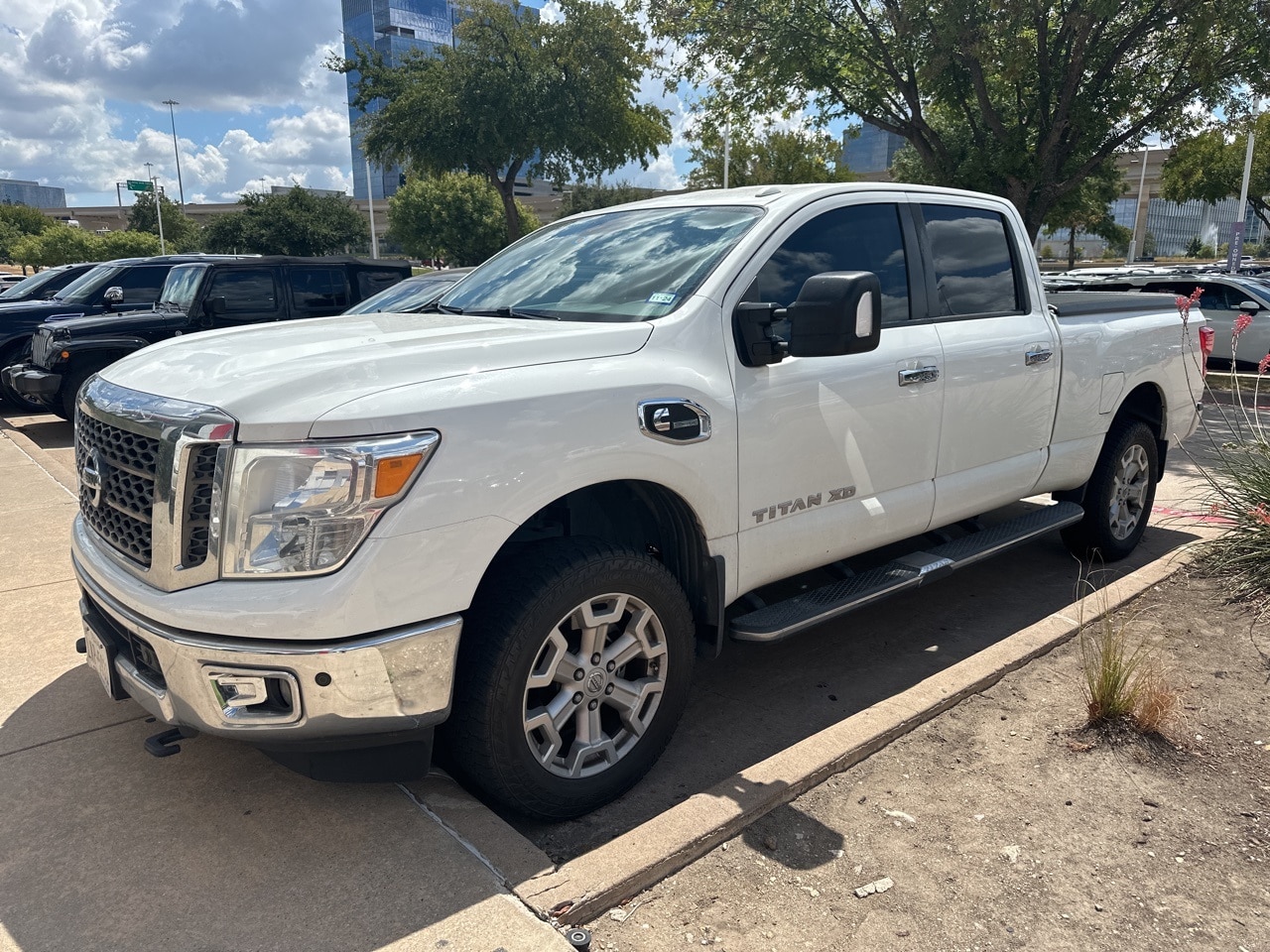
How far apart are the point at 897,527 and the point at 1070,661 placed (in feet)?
3.33

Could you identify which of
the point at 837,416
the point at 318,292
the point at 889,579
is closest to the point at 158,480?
the point at 837,416

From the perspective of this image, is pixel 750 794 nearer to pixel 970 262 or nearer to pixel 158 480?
pixel 158 480

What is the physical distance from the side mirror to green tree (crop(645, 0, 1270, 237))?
998 cm

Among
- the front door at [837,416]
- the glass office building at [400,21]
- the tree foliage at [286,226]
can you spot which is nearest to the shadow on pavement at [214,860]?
the front door at [837,416]

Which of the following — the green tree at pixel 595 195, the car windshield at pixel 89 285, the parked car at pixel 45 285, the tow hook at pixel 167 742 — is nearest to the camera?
the tow hook at pixel 167 742

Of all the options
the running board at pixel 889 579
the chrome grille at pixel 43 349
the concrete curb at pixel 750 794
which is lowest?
the concrete curb at pixel 750 794

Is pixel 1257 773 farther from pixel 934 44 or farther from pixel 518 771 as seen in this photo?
pixel 934 44

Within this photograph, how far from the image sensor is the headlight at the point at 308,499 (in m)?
2.42

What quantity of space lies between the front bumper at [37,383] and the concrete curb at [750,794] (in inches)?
338

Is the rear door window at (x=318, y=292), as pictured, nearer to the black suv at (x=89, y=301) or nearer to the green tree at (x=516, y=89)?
the black suv at (x=89, y=301)

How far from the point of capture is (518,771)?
2797 mm

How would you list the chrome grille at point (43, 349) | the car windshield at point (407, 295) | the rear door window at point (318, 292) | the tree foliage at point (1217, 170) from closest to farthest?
the car windshield at point (407, 295) < the chrome grille at point (43, 349) < the rear door window at point (318, 292) < the tree foliage at point (1217, 170)

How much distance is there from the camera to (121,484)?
9.25 ft

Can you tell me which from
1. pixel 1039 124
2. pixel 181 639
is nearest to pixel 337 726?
pixel 181 639
